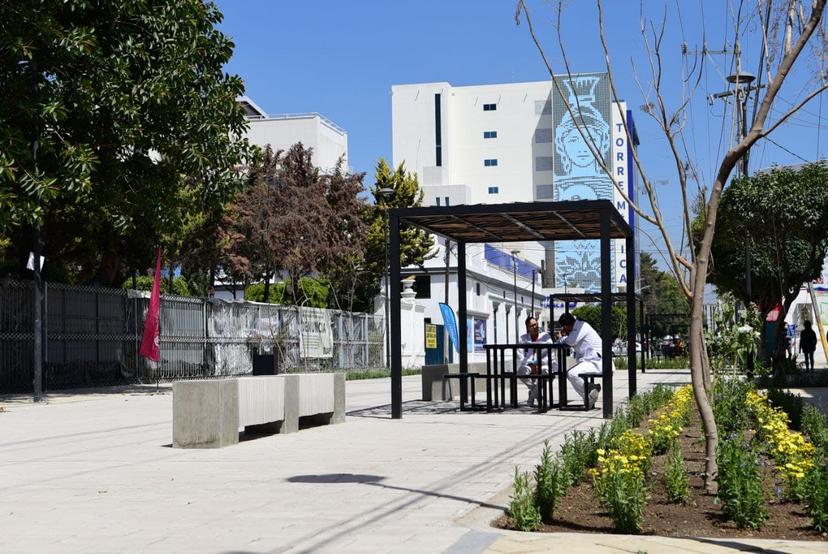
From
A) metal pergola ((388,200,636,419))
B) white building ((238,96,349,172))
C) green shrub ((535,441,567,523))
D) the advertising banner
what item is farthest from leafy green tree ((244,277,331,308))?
green shrub ((535,441,567,523))

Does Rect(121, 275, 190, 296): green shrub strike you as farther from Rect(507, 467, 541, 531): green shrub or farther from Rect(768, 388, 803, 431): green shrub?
Rect(507, 467, 541, 531): green shrub

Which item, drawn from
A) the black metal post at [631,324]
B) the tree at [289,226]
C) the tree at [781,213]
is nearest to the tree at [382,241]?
the tree at [289,226]

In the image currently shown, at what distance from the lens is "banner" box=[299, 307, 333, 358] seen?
43.4 m

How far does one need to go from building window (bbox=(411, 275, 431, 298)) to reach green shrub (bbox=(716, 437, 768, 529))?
56882 millimetres

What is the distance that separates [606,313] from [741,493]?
9340mm

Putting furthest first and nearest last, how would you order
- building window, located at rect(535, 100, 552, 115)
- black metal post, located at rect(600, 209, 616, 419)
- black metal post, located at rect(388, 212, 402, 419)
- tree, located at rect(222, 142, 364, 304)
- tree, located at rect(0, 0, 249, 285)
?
1. building window, located at rect(535, 100, 552, 115)
2. tree, located at rect(222, 142, 364, 304)
3. tree, located at rect(0, 0, 249, 285)
4. black metal post, located at rect(388, 212, 402, 419)
5. black metal post, located at rect(600, 209, 616, 419)

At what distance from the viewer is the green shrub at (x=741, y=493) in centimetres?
707

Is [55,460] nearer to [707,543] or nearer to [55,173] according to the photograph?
[707,543]

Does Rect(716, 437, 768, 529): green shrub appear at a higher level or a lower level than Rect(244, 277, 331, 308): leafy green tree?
lower

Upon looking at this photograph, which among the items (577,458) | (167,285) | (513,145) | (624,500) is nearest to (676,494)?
(624,500)

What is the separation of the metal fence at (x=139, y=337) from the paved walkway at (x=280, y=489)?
11.5 m

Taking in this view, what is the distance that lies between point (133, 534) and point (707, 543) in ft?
11.9

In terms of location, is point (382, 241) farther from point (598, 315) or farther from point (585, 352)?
point (585, 352)

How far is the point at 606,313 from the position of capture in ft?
54.0
